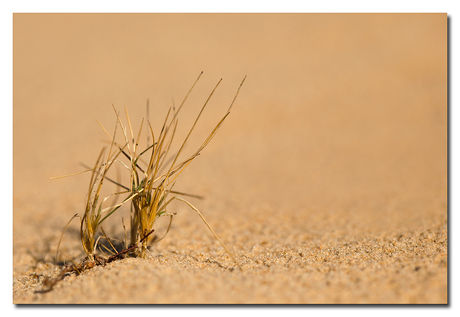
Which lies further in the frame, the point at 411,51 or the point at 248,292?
the point at 411,51

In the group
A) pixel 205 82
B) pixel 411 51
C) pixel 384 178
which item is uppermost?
pixel 411 51

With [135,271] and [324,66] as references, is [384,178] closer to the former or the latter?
[324,66]

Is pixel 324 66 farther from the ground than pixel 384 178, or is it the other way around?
pixel 324 66

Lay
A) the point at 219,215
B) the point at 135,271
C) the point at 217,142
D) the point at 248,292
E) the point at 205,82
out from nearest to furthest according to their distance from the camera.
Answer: the point at 248,292, the point at 135,271, the point at 219,215, the point at 217,142, the point at 205,82

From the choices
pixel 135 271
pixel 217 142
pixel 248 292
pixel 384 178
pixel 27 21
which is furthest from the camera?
pixel 27 21

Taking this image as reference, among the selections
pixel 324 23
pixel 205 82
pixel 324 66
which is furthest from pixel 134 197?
pixel 324 23
